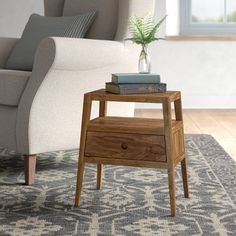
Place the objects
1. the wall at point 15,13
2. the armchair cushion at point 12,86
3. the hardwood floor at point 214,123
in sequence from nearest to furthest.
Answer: the armchair cushion at point 12,86 < the hardwood floor at point 214,123 < the wall at point 15,13

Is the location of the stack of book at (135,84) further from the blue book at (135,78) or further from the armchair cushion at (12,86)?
the armchair cushion at (12,86)

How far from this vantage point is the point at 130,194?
7.73ft

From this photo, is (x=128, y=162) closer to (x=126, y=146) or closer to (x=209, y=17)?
(x=126, y=146)

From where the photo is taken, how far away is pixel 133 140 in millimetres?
2105

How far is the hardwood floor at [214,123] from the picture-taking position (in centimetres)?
372

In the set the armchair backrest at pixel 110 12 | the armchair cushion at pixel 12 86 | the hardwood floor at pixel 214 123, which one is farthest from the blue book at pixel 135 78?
the hardwood floor at pixel 214 123

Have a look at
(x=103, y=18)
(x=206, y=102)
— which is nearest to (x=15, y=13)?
(x=206, y=102)

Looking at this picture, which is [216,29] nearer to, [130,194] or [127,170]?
[127,170]

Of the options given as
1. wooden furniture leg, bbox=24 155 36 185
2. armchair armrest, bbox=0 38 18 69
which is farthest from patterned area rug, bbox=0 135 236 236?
armchair armrest, bbox=0 38 18 69

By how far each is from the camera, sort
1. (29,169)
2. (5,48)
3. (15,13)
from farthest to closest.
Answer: (15,13) < (5,48) < (29,169)

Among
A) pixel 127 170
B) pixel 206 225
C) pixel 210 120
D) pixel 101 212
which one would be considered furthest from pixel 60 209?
pixel 210 120

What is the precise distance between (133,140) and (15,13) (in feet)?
11.2

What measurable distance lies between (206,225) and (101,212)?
1.29 ft

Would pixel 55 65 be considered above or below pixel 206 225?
above
